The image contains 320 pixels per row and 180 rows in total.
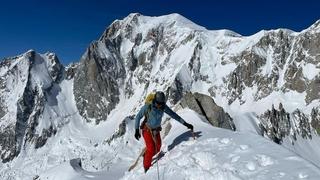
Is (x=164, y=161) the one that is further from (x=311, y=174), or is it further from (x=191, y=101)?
(x=191, y=101)

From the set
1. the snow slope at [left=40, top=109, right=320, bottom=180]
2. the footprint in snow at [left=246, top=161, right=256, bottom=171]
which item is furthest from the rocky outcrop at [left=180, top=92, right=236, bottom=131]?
the footprint in snow at [left=246, top=161, right=256, bottom=171]

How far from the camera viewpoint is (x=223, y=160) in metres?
16.0

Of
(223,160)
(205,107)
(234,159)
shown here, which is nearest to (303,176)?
(234,159)

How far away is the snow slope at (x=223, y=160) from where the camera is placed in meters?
14.1

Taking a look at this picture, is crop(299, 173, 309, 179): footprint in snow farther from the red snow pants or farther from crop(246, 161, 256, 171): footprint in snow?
the red snow pants

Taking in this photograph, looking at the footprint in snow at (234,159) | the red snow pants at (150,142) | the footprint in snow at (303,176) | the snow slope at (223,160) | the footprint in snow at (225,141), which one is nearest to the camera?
the footprint in snow at (303,176)

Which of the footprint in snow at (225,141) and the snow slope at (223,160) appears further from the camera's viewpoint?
the footprint in snow at (225,141)

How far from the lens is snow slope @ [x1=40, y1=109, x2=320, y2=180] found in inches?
554

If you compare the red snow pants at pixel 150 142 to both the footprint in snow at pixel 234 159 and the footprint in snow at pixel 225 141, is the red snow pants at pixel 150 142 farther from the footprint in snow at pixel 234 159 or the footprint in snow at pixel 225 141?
the footprint in snow at pixel 234 159

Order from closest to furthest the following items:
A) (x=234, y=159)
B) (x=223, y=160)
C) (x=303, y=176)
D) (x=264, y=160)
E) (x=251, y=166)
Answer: (x=303, y=176) < (x=251, y=166) < (x=264, y=160) < (x=234, y=159) < (x=223, y=160)

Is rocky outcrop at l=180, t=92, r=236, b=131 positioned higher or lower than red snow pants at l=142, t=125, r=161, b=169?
higher

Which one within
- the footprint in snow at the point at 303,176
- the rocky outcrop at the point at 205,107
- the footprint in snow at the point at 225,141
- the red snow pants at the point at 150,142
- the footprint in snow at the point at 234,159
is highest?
the rocky outcrop at the point at 205,107

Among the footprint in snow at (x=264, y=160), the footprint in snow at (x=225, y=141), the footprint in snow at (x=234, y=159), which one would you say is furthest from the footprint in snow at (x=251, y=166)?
the footprint in snow at (x=225, y=141)

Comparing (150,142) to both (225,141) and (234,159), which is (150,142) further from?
(234,159)
